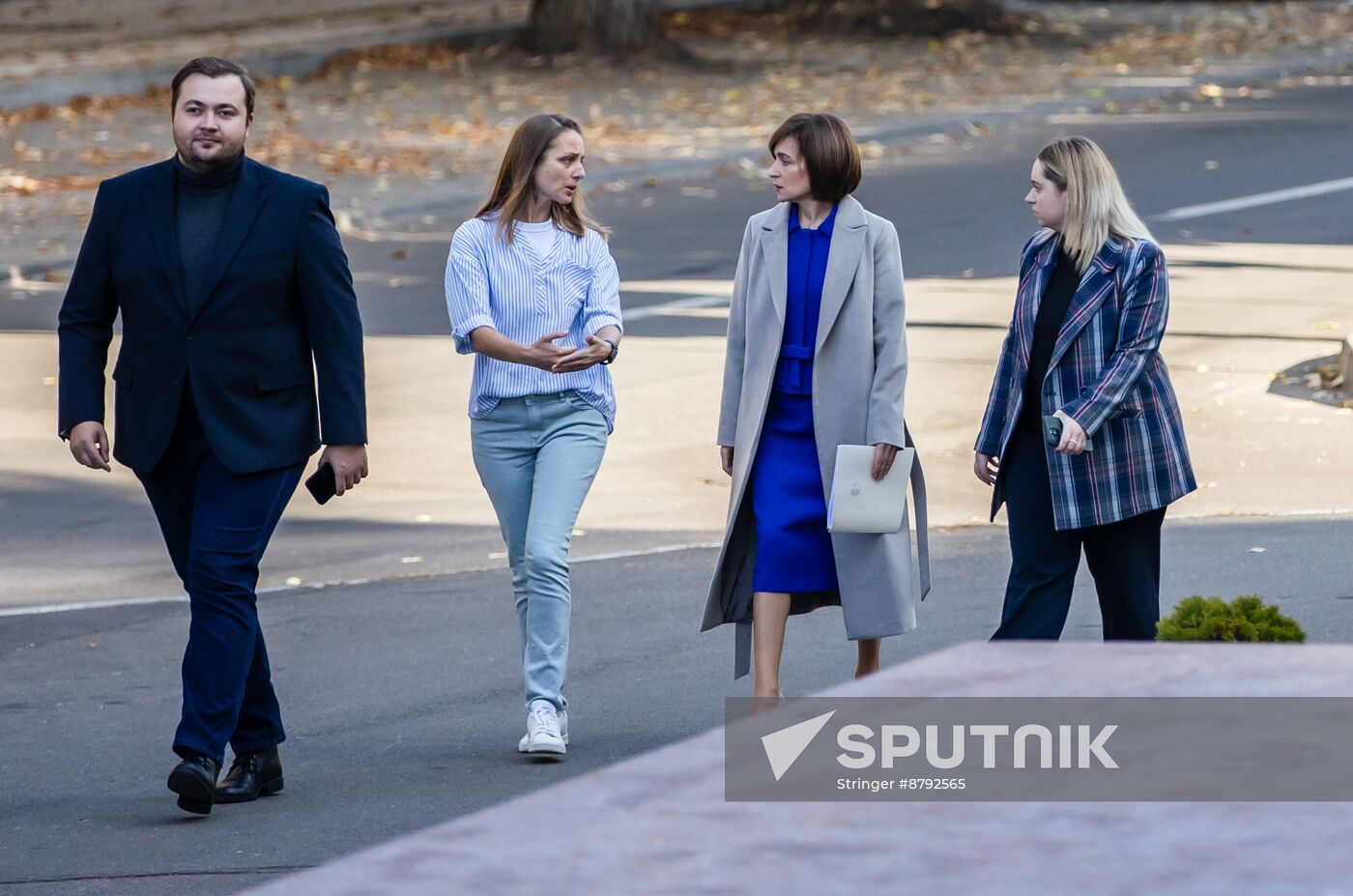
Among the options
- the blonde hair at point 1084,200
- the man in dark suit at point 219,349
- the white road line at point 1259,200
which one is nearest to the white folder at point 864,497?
the blonde hair at point 1084,200

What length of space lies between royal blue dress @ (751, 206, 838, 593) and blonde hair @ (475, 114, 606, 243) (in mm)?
678

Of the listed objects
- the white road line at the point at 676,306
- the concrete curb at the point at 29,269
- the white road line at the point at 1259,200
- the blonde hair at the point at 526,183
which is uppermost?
the white road line at the point at 1259,200

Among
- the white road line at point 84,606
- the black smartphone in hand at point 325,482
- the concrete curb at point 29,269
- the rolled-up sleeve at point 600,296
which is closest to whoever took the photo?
the black smartphone in hand at point 325,482

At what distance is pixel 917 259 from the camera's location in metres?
16.3

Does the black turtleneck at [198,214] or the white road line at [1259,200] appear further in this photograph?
→ the white road line at [1259,200]

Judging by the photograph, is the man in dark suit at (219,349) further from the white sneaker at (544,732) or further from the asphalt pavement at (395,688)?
the white sneaker at (544,732)

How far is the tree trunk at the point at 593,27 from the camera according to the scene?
2880 centimetres

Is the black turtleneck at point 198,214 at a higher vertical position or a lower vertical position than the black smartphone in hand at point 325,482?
higher

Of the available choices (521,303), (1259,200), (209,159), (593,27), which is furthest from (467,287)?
(593,27)

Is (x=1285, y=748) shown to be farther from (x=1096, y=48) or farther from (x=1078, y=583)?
(x=1096, y=48)

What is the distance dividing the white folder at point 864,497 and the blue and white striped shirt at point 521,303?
0.83 metres

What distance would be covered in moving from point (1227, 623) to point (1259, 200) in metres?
14.6

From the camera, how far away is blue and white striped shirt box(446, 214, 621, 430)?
6.24 m

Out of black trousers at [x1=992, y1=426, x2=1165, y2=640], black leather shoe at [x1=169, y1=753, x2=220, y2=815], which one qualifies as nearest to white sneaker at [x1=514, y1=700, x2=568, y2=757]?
black leather shoe at [x1=169, y1=753, x2=220, y2=815]
